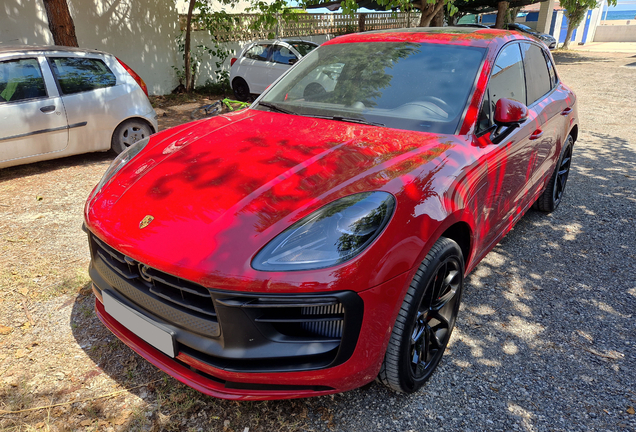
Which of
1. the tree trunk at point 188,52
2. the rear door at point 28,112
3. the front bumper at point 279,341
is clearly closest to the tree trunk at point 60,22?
the rear door at point 28,112

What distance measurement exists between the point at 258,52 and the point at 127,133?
17.7ft

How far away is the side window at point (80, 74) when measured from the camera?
5578mm

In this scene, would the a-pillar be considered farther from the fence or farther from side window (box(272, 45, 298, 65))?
side window (box(272, 45, 298, 65))

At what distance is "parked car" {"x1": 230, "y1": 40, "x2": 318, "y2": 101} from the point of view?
34.2ft

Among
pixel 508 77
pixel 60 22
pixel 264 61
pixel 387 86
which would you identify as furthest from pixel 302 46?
pixel 387 86

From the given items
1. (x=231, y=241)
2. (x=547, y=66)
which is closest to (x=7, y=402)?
(x=231, y=241)

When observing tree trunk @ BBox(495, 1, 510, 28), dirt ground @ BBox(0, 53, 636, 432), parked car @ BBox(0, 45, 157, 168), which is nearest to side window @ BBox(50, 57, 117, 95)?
parked car @ BBox(0, 45, 157, 168)

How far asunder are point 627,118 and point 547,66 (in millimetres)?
6564

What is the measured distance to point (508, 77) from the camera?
3160 millimetres

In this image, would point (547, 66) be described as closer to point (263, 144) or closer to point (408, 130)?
point (408, 130)

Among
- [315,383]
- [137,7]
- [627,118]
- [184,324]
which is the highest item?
[137,7]

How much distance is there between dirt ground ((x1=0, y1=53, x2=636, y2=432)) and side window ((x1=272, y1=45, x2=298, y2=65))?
7027 millimetres

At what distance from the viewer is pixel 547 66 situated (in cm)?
414

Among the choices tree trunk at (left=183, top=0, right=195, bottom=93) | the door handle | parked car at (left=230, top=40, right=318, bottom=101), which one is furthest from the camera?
tree trunk at (left=183, top=0, right=195, bottom=93)
